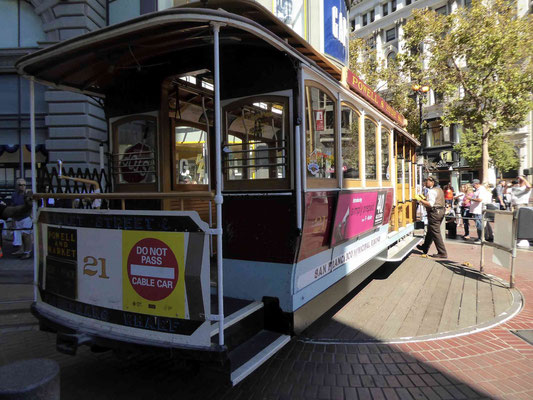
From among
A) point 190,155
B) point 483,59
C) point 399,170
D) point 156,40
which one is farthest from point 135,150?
point 483,59

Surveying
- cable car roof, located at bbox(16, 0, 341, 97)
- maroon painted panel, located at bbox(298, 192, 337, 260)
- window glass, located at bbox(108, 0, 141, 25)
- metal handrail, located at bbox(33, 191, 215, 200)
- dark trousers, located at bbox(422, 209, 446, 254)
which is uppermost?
window glass, located at bbox(108, 0, 141, 25)

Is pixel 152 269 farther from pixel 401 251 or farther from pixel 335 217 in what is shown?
pixel 401 251

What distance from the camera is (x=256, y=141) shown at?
360 cm

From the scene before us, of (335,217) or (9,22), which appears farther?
(9,22)

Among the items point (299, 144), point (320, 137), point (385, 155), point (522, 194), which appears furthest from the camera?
point (522, 194)

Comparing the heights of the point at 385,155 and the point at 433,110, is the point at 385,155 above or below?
below

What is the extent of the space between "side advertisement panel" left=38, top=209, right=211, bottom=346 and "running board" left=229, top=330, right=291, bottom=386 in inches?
12.9

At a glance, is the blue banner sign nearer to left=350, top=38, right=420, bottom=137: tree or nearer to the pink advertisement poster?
left=350, top=38, right=420, bottom=137: tree

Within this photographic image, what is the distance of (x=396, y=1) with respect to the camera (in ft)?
126

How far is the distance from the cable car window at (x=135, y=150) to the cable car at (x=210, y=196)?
18 millimetres

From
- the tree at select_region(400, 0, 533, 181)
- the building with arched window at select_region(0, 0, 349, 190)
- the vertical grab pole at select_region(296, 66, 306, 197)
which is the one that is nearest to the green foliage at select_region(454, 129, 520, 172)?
the tree at select_region(400, 0, 533, 181)

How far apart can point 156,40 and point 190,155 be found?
1937mm

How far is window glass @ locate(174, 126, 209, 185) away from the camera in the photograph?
4832mm

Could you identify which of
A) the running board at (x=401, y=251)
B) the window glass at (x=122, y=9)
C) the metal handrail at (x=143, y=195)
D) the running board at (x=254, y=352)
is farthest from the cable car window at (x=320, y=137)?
the window glass at (x=122, y=9)
